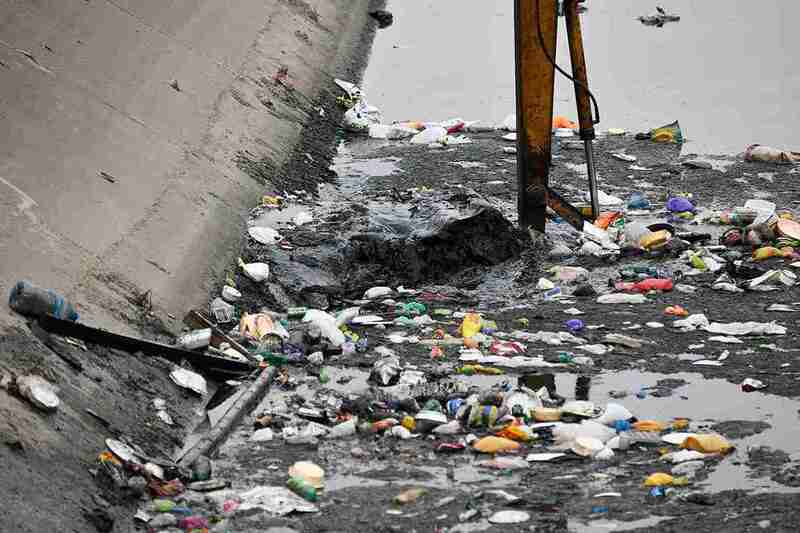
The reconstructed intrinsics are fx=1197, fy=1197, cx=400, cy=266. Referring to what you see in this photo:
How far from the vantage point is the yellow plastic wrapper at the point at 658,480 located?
12.8 ft

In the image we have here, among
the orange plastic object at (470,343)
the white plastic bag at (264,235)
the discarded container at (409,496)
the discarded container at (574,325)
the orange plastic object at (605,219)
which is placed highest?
the orange plastic object at (605,219)

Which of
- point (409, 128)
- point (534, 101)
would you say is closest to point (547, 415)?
point (534, 101)

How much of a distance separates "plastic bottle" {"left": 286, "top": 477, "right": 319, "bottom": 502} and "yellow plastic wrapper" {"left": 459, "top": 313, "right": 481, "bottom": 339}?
1615 millimetres

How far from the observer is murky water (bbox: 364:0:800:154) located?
1016 cm

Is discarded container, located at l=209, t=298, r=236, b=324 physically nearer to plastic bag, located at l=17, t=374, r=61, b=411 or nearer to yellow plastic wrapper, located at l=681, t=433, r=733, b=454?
plastic bag, located at l=17, t=374, r=61, b=411

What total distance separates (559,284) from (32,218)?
2.69m

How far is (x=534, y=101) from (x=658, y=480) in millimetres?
3265

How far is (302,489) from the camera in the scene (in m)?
3.99

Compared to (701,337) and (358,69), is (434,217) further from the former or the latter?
(358,69)

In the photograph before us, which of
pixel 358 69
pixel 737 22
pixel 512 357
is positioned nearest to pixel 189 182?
pixel 512 357

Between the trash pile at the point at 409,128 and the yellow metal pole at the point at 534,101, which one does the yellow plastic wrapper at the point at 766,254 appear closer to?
the yellow metal pole at the point at 534,101

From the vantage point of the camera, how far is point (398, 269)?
256 inches

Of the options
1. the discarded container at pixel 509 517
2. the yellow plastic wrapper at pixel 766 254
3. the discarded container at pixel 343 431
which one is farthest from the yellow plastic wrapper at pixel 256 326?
the yellow plastic wrapper at pixel 766 254

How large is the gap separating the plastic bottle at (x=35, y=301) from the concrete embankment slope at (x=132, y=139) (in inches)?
2.8
